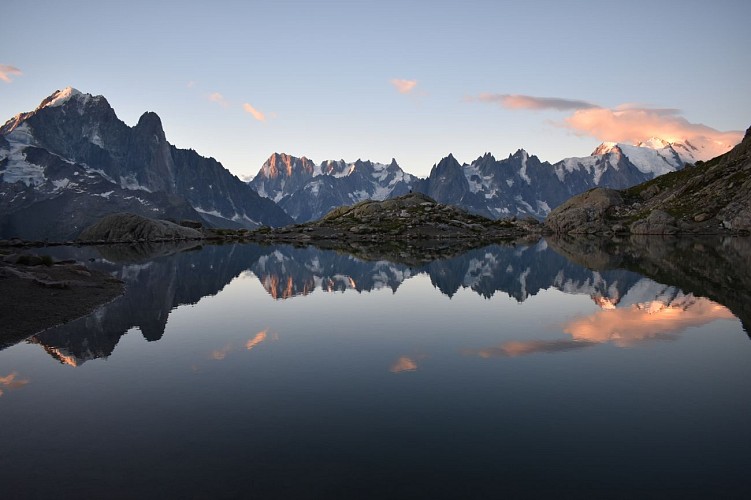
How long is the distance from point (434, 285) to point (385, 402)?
163 feet

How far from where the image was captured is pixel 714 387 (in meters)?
27.8

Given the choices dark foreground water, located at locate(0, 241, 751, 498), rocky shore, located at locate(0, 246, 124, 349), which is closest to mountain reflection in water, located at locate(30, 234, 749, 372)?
dark foreground water, located at locate(0, 241, 751, 498)

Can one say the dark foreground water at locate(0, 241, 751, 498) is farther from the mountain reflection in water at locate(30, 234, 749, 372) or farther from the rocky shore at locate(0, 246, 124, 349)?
the rocky shore at locate(0, 246, 124, 349)

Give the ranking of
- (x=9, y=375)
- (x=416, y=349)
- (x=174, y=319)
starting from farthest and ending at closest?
(x=174, y=319) < (x=416, y=349) < (x=9, y=375)

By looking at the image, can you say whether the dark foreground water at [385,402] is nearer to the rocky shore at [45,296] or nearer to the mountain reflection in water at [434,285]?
the mountain reflection in water at [434,285]

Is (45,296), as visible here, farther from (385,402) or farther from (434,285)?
(434,285)

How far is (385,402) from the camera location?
25.3m

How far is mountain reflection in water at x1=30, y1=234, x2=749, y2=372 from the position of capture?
3941 centimetres

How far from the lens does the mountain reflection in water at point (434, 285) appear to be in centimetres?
3941

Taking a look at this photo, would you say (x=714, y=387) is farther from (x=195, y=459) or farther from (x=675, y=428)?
(x=195, y=459)

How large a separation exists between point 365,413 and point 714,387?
19.4 m

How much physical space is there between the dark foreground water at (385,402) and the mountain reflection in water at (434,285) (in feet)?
1.61

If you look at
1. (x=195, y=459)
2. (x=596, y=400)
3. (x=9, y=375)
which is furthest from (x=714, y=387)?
(x=9, y=375)

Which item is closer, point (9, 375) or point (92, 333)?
point (9, 375)
